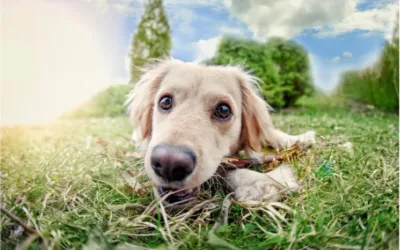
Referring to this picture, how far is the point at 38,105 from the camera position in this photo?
158cm

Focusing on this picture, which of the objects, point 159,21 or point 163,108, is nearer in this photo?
point 159,21

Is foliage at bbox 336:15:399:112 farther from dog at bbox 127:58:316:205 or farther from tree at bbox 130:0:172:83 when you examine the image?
tree at bbox 130:0:172:83

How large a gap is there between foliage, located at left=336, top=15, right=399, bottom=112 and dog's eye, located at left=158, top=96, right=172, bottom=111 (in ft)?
2.62

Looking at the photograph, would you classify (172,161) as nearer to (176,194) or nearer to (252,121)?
(176,194)

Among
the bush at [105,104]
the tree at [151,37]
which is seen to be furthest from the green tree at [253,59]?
the bush at [105,104]

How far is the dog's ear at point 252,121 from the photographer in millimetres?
1938

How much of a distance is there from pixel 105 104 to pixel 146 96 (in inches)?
36.7

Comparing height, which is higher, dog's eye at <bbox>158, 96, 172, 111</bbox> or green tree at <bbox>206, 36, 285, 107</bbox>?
green tree at <bbox>206, 36, 285, 107</bbox>

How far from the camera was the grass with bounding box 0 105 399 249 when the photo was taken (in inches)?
37.6

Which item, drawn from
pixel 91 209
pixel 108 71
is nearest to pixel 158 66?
pixel 108 71

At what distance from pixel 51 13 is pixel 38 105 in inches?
15.1

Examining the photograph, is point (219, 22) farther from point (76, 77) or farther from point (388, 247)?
point (388, 247)

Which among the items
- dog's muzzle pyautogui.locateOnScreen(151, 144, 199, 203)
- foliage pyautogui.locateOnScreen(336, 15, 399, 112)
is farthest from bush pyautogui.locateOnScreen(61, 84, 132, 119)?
foliage pyautogui.locateOnScreen(336, 15, 399, 112)

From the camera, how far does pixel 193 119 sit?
1.46 m
